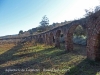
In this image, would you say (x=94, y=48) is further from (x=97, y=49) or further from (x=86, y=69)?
(x=86, y=69)

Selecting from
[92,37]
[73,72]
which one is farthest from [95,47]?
[73,72]

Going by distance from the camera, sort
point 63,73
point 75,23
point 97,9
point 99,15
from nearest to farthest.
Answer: point 63,73 < point 99,15 < point 97,9 < point 75,23

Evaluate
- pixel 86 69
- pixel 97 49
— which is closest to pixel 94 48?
pixel 97 49

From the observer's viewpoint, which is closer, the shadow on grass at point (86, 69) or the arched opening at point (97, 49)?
the shadow on grass at point (86, 69)

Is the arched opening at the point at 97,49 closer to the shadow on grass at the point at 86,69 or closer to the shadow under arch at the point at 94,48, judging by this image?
the shadow under arch at the point at 94,48

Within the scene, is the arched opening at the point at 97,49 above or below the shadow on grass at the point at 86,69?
above

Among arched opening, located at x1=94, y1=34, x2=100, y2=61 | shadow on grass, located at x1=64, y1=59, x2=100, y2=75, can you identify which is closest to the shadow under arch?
arched opening, located at x1=94, y1=34, x2=100, y2=61

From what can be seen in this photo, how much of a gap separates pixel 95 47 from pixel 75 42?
51.9ft

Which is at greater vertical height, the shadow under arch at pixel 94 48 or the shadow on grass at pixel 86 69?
the shadow under arch at pixel 94 48

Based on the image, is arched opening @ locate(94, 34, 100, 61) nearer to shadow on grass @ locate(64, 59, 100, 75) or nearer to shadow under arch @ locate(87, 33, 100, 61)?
shadow under arch @ locate(87, 33, 100, 61)

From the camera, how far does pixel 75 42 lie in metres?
25.0

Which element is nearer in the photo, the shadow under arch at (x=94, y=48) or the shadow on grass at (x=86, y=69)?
the shadow on grass at (x=86, y=69)

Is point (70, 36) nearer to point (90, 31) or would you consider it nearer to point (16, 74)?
point (90, 31)

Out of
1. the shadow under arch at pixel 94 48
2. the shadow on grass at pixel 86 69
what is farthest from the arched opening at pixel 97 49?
the shadow on grass at pixel 86 69
